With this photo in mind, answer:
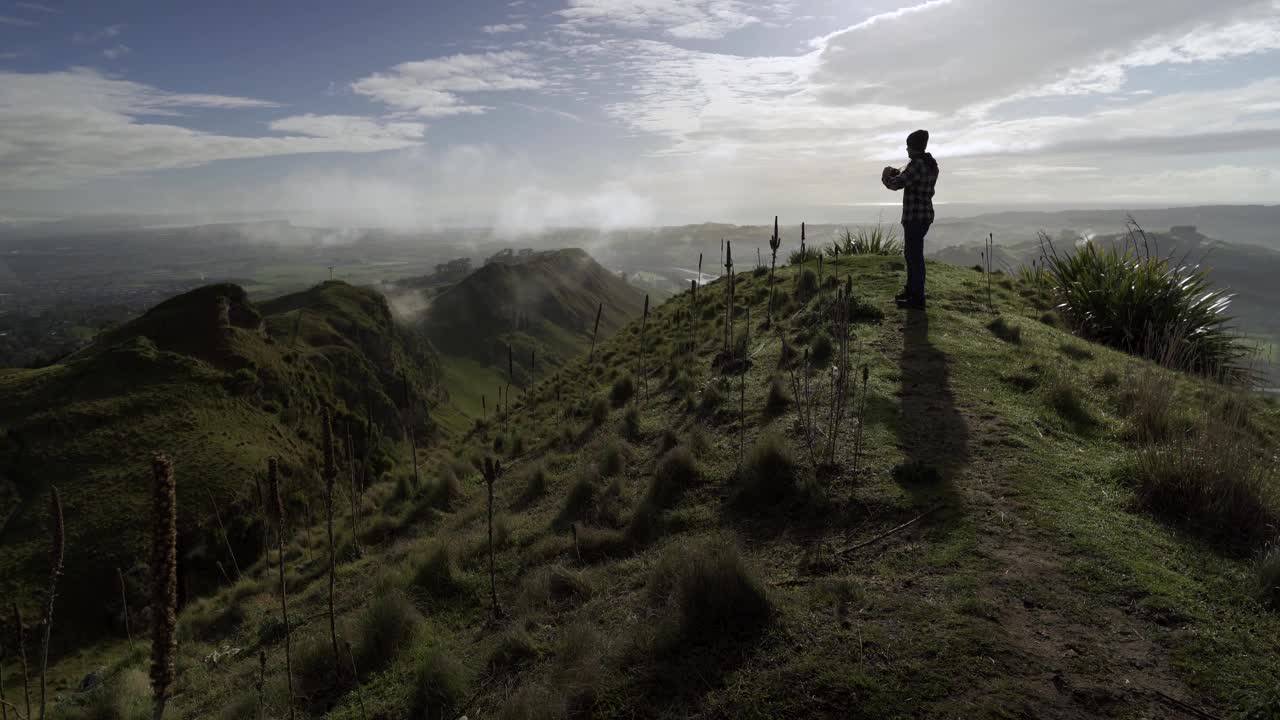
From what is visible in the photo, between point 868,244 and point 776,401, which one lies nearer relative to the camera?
point 776,401

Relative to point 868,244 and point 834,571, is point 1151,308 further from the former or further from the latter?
point 834,571

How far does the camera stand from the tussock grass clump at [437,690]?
13.7ft

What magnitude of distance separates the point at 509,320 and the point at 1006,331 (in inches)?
5536

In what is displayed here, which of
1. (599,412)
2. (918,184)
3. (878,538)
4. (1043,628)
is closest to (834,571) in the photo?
(878,538)

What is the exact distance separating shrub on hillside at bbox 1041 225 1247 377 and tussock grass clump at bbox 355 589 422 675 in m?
11.9

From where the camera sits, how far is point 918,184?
32.6 ft

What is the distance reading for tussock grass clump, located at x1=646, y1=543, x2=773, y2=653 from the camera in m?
3.89

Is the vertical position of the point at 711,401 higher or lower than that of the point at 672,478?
higher

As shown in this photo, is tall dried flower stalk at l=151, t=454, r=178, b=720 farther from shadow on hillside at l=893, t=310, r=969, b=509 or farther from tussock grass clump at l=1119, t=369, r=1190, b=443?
tussock grass clump at l=1119, t=369, r=1190, b=443

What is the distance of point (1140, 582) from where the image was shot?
378cm

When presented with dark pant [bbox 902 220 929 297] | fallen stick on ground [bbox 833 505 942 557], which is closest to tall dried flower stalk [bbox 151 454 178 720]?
fallen stick on ground [bbox 833 505 942 557]

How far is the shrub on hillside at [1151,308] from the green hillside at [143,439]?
14.0m

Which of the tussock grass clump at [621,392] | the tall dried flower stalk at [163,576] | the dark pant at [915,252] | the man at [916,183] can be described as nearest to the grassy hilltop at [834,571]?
the dark pant at [915,252]

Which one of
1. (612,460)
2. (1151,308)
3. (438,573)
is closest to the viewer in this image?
(438,573)
